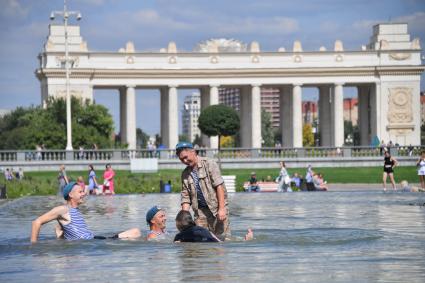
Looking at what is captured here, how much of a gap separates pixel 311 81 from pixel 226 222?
96.7 metres

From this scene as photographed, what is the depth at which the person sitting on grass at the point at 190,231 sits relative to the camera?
17.8 m

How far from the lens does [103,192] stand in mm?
47875

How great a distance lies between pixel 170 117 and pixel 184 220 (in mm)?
96122

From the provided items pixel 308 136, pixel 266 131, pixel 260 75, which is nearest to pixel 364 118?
pixel 260 75

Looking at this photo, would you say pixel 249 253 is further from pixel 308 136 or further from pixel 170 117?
pixel 308 136

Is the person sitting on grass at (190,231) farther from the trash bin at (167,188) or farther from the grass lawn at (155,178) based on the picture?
the trash bin at (167,188)

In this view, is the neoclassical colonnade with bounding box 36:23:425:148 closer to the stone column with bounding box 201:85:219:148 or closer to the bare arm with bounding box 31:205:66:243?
the stone column with bounding box 201:85:219:148

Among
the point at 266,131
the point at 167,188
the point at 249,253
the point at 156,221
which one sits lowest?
the point at 167,188

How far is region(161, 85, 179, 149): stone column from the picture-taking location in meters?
112

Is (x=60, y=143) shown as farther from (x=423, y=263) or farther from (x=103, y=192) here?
(x=423, y=263)

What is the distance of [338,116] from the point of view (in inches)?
4518

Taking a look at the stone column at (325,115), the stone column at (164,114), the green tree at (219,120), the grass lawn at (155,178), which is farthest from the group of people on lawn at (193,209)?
the stone column at (325,115)

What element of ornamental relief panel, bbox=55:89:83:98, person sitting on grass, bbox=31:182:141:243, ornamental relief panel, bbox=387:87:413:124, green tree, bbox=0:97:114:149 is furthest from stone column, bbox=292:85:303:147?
person sitting on grass, bbox=31:182:141:243

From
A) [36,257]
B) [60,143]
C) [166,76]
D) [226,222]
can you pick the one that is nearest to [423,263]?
[226,222]
